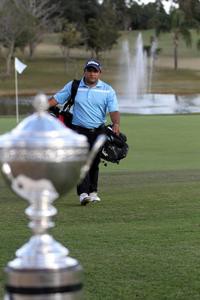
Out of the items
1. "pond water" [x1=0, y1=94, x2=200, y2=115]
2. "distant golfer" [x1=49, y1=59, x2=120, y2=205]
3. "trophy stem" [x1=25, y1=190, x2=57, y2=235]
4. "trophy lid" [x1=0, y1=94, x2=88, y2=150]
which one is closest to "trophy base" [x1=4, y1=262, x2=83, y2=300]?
"trophy stem" [x1=25, y1=190, x2=57, y2=235]

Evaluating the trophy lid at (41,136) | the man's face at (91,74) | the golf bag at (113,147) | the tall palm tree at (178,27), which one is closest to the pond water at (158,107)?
the golf bag at (113,147)

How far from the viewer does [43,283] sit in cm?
257

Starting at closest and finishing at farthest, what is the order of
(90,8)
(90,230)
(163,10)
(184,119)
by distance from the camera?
(90,230) < (184,119) < (90,8) < (163,10)

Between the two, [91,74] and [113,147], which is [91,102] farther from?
[113,147]

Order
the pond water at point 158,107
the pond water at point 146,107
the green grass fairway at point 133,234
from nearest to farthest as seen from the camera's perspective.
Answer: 1. the green grass fairway at point 133,234
2. the pond water at point 158,107
3. the pond water at point 146,107

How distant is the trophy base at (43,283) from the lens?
257 centimetres

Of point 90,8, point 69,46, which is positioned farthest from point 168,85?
point 90,8

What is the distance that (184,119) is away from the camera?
24734 millimetres

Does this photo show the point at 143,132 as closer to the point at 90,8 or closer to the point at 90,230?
the point at 90,230

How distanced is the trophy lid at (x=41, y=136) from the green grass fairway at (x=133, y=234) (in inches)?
98.0

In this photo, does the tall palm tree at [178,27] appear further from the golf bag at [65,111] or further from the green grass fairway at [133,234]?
the golf bag at [65,111]

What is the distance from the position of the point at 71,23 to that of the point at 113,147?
77.9 metres

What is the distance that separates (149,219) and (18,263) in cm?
541

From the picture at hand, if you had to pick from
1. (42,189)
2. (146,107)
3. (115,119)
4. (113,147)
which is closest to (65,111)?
(115,119)
